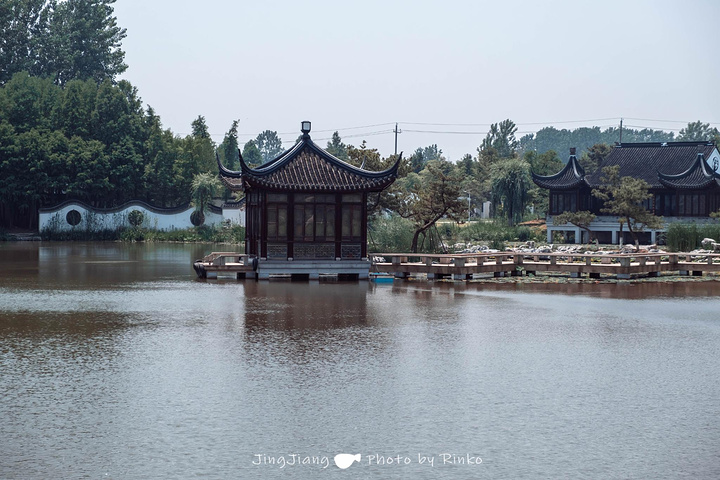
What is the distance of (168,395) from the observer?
13.0 metres

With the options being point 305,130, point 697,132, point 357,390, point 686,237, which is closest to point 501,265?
point 305,130

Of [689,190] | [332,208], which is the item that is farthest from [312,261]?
[689,190]

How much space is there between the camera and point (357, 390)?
13.4 metres

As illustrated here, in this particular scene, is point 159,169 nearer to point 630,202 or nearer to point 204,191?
point 204,191

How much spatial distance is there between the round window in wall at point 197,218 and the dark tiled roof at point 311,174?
40.7 metres

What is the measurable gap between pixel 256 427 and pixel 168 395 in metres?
2.21

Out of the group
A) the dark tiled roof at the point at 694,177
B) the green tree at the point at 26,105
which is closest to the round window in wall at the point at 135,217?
the green tree at the point at 26,105

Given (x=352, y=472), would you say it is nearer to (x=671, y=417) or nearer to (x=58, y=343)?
(x=671, y=417)

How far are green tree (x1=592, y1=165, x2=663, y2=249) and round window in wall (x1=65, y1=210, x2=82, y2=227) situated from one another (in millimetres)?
42906

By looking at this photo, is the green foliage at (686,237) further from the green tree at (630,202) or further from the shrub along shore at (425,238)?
the green tree at (630,202)

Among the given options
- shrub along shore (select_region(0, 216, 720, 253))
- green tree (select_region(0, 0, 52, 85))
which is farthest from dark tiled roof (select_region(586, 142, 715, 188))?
green tree (select_region(0, 0, 52, 85))

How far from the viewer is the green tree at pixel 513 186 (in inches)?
2650

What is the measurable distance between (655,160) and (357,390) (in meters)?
51.4

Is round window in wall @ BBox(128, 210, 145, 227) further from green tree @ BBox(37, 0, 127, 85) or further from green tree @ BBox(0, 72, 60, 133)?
green tree @ BBox(37, 0, 127, 85)
